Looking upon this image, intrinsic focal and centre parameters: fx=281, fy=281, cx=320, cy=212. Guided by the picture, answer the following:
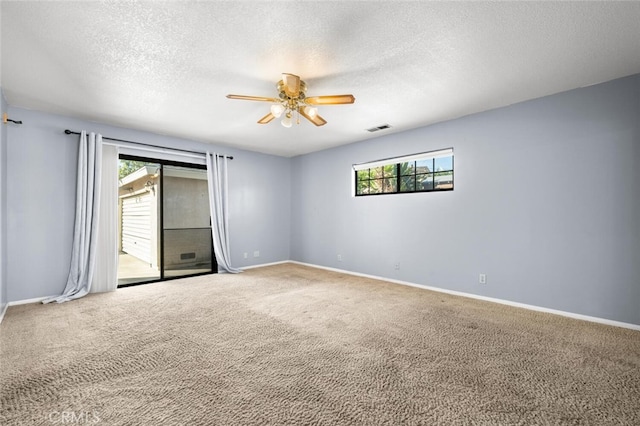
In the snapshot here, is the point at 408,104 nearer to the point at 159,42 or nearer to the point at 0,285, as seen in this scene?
the point at 159,42

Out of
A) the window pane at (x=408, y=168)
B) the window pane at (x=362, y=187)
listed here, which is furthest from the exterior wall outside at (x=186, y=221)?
the window pane at (x=408, y=168)

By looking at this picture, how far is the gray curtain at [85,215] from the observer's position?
3.80 m

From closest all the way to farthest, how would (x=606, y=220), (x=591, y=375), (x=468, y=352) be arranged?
(x=591, y=375) < (x=468, y=352) < (x=606, y=220)

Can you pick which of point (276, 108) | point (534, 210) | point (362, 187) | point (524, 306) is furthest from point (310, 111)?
point (524, 306)

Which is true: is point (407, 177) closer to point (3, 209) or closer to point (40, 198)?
point (40, 198)

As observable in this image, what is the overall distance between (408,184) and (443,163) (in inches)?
24.7

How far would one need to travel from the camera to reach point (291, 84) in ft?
8.36

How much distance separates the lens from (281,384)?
72.6 inches

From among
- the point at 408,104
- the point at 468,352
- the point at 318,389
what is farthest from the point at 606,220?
the point at 318,389

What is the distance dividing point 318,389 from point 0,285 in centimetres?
359

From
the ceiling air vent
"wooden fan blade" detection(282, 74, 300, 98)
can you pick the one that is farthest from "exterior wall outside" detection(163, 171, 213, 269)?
"wooden fan blade" detection(282, 74, 300, 98)

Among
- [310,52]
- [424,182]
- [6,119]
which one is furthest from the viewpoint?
[424,182]

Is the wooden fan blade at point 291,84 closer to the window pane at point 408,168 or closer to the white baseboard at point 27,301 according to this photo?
the window pane at point 408,168

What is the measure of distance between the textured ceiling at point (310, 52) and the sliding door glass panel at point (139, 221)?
55.8 inches
